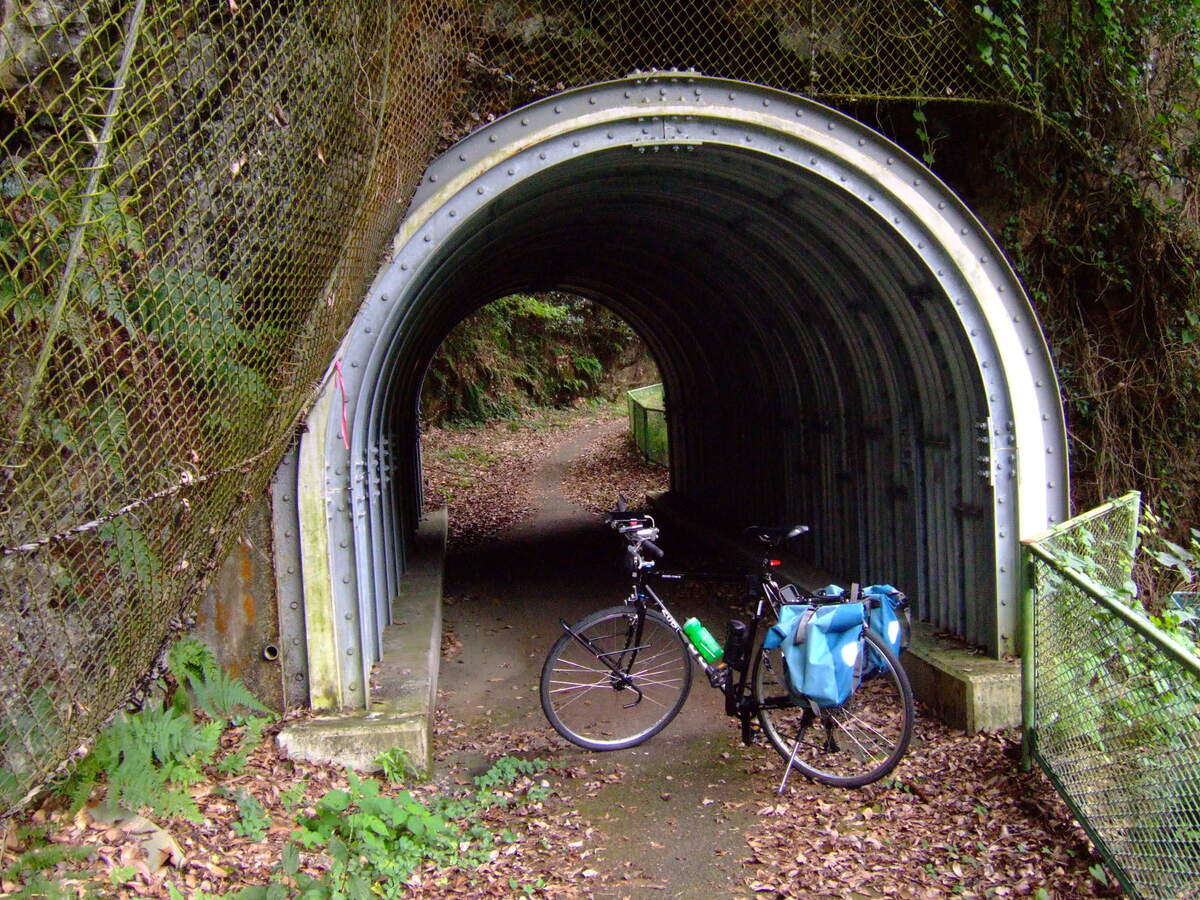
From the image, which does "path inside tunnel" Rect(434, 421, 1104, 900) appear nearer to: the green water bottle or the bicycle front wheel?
the bicycle front wheel

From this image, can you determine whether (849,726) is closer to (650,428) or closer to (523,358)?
(650,428)

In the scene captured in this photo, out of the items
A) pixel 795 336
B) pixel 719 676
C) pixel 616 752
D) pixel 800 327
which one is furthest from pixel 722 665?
pixel 795 336

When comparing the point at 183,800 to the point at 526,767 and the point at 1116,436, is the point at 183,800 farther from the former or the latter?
the point at 1116,436

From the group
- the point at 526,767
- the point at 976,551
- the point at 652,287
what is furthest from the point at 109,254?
the point at 652,287

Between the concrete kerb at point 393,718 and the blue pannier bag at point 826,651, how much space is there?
1952mm

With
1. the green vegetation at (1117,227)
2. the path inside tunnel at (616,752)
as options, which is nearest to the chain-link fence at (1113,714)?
the path inside tunnel at (616,752)

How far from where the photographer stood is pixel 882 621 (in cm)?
477

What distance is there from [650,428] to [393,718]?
51.3 feet

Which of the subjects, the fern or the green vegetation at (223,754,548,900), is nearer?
the green vegetation at (223,754,548,900)

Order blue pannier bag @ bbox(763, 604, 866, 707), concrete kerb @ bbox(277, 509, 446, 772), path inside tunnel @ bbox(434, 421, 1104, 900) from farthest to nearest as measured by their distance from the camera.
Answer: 1. concrete kerb @ bbox(277, 509, 446, 772)
2. blue pannier bag @ bbox(763, 604, 866, 707)
3. path inside tunnel @ bbox(434, 421, 1104, 900)

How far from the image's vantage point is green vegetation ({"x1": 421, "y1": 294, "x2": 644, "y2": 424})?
25594 mm

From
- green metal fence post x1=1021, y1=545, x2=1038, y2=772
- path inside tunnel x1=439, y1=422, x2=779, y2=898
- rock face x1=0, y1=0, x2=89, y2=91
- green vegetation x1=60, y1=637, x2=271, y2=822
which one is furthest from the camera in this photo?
green metal fence post x1=1021, y1=545, x2=1038, y2=772

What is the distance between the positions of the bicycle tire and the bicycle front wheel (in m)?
0.50

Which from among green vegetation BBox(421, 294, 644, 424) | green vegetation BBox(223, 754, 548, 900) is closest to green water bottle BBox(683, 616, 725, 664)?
green vegetation BBox(223, 754, 548, 900)
